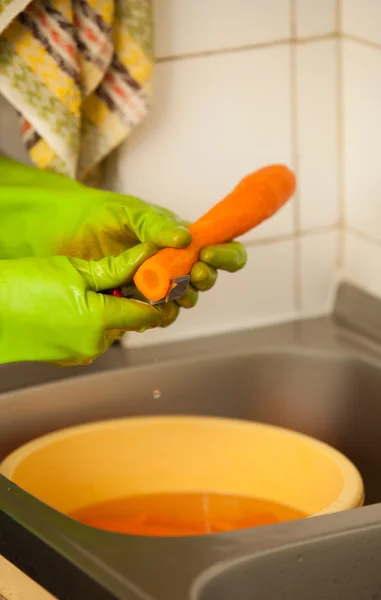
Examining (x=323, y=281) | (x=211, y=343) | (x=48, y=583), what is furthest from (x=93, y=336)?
(x=323, y=281)

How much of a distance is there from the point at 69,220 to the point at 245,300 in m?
0.27

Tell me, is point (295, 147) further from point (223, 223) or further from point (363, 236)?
point (223, 223)

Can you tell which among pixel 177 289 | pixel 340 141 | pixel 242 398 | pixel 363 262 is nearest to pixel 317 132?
pixel 340 141

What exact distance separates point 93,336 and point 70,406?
0.92 feet

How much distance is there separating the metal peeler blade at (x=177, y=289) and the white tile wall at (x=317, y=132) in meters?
0.37

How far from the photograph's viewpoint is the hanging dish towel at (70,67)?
1012 millimetres

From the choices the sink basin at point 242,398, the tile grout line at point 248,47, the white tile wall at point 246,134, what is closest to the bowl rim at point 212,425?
the sink basin at point 242,398

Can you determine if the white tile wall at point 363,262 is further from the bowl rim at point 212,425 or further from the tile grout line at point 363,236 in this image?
the bowl rim at point 212,425

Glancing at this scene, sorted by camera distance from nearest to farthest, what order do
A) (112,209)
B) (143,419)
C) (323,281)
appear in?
(112,209), (143,419), (323,281)

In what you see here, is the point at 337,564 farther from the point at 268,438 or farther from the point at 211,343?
the point at 211,343

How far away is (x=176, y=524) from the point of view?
104cm

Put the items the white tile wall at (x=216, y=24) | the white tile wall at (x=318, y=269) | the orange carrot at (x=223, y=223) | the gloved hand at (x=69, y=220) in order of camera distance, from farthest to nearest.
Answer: the white tile wall at (x=318, y=269)
the white tile wall at (x=216, y=24)
the gloved hand at (x=69, y=220)
the orange carrot at (x=223, y=223)

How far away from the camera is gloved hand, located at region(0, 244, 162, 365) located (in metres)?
0.85

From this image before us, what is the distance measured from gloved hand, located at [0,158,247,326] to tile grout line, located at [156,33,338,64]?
170 millimetres
